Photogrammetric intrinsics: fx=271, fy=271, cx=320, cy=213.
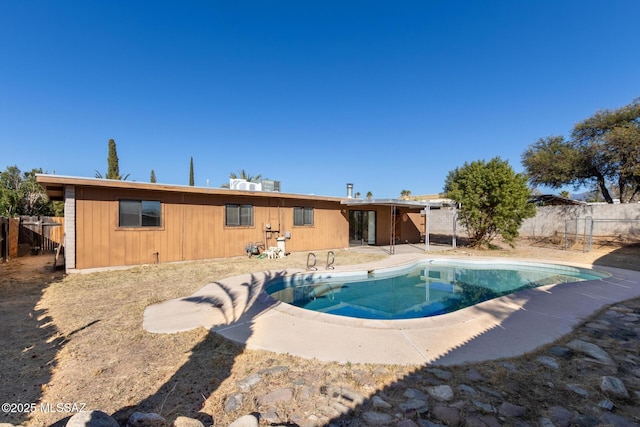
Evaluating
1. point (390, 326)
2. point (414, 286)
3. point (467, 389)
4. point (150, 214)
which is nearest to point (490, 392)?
point (467, 389)

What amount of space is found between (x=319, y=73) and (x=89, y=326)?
14081 millimetres

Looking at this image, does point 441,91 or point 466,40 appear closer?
point 466,40

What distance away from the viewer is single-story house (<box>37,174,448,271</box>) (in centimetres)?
765

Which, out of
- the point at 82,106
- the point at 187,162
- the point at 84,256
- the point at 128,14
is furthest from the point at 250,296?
the point at 187,162

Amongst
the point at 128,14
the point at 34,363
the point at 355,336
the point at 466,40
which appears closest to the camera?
the point at 34,363

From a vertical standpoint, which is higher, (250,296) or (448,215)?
(448,215)

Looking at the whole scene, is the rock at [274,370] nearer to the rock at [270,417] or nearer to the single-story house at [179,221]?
the rock at [270,417]

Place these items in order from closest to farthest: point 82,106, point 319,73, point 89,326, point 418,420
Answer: point 418,420, point 89,326, point 82,106, point 319,73

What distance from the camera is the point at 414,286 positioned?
26.3ft

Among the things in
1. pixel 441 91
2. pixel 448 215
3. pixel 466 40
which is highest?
pixel 466 40

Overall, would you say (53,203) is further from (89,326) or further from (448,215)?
(448,215)

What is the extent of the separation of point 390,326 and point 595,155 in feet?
70.3

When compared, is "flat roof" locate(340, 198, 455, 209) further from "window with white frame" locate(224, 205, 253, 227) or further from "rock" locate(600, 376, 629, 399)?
"rock" locate(600, 376, 629, 399)

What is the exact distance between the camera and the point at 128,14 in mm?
9594
